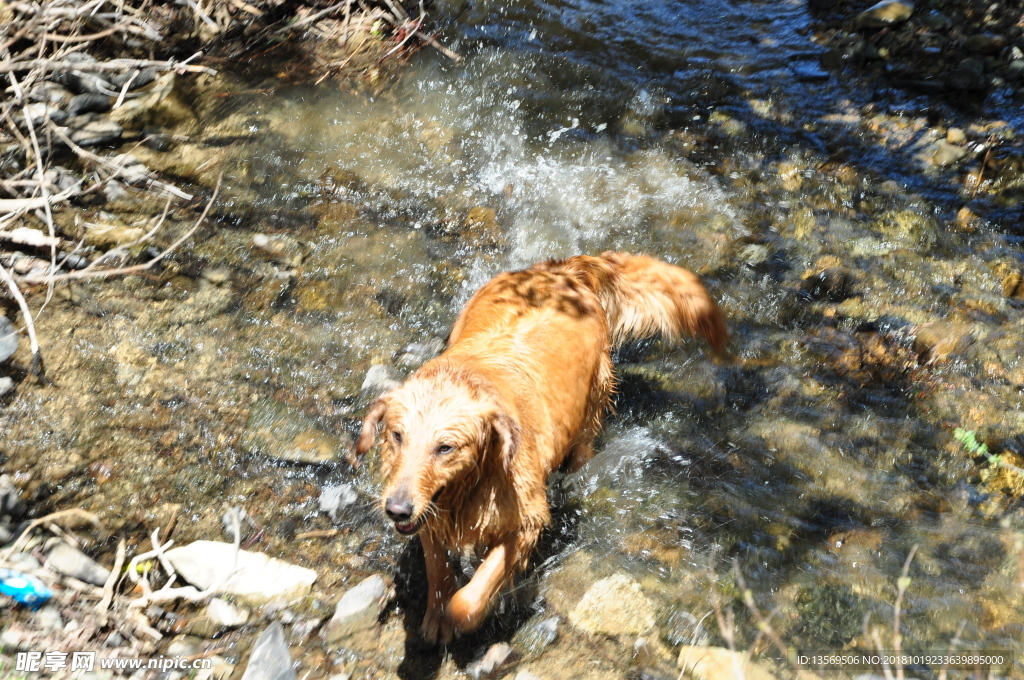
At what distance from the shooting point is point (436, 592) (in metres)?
3.99

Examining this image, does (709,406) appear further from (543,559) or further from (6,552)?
(6,552)

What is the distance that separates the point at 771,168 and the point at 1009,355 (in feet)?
9.08

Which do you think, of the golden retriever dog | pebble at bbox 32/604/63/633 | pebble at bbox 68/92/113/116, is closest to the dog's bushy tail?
the golden retriever dog

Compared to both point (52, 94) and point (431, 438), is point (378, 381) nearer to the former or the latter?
point (431, 438)

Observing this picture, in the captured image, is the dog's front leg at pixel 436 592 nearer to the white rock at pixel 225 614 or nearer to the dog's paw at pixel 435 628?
the dog's paw at pixel 435 628

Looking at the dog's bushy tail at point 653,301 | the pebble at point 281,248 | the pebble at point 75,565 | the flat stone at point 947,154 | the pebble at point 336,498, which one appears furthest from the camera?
the flat stone at point 947,154

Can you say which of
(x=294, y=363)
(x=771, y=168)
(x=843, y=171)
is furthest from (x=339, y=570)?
(x=843, y=171)

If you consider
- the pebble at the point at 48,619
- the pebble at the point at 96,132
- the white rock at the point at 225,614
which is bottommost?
the white rock at the point at 225,614

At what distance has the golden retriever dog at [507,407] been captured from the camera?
11.2 feet

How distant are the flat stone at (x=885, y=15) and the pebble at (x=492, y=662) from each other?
27.1ft

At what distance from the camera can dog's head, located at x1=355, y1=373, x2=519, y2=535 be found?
324cm

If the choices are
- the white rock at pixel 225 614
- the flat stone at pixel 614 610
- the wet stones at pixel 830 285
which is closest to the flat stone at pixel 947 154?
the wet stones at pixel 830 285

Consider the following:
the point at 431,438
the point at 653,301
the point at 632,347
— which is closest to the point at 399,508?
the point at 431,438

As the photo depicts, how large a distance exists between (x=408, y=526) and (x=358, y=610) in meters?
1.05
